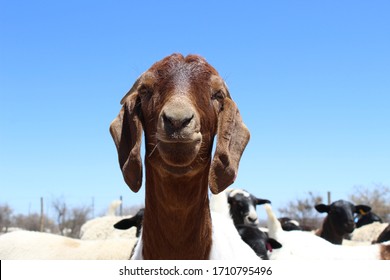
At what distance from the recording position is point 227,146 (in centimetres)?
421

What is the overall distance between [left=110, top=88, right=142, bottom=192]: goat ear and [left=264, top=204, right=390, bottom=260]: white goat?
497 cm

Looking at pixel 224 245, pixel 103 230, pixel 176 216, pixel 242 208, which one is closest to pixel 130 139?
pixel 176 216

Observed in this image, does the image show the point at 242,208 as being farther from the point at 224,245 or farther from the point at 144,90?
the point at 144,90

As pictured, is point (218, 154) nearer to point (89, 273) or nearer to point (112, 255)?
point (89, 273)

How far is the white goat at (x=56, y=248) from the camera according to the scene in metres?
8.57

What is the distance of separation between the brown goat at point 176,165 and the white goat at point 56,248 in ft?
14.1

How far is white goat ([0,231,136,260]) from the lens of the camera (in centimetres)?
857

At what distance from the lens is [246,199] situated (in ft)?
37.8

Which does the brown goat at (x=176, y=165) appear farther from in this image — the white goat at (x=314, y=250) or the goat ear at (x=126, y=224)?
the white goat at (x=314, y=250)

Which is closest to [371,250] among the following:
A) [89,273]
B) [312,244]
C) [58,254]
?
[312,244]

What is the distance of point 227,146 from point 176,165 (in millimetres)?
604

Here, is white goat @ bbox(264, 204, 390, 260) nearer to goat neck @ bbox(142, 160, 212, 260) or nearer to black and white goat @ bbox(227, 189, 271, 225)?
black and white goat @ bbox(227, 189, 271, 225)

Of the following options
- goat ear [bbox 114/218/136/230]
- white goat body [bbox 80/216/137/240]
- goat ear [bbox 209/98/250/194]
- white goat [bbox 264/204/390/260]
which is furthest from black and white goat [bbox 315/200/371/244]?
goat ear [bbox 209/98/250/194]

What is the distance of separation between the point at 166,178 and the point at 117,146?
62 cm
